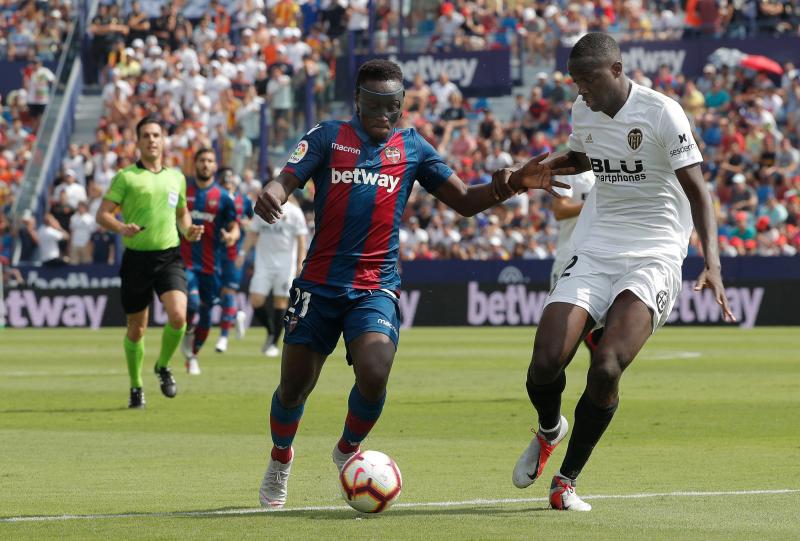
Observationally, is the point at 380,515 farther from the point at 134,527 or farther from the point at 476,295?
the point at 476,295

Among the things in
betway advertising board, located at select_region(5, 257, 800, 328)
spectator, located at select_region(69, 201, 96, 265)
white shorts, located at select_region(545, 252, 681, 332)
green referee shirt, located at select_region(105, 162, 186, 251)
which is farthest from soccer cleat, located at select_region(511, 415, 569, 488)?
spectator, located at select_region(69, 201, 96, 265)

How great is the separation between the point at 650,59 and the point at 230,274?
55.1ft

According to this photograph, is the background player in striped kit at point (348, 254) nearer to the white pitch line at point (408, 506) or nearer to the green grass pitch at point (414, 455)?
the white pitch line at point (408, 506)

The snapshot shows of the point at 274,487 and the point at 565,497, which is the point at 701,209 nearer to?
the point at 565,497

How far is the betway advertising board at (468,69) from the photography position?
36.1 metres

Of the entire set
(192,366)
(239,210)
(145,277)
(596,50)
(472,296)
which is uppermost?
(596,50)

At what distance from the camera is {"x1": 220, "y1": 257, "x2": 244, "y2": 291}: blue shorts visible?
2073 centimetres

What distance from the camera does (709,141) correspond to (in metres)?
32.2

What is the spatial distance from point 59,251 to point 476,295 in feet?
29.5

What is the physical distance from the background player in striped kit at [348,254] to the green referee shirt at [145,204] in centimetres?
608

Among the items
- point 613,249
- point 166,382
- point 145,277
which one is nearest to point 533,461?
point 613,249

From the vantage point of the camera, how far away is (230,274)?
822 inches

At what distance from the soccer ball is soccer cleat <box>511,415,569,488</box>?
81 cm

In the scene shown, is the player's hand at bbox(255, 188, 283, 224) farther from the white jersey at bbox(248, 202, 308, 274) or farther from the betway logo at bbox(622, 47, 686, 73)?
the betway logo at bbox(622, 47, 686, 73)
